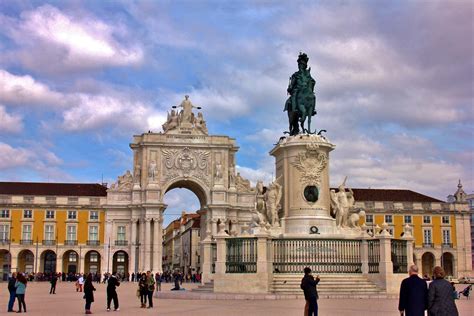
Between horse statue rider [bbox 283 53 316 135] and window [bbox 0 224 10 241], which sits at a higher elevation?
horse statue rider [bbox 283 53 316 135]

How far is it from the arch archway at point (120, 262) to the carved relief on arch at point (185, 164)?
40.3 feet

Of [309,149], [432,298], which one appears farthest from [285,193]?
[432,298]

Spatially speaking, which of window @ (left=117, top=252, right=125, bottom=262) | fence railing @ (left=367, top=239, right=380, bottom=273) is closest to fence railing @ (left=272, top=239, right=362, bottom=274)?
fence railing @ (left=367, top=239, right=380, bottom=273)

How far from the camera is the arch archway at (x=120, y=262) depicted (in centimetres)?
8581

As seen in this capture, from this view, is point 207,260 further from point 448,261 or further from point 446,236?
point 448,261

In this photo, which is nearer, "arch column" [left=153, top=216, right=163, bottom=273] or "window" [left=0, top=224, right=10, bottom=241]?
"arch column" [left=153, top=216, right=163, bottom=273]

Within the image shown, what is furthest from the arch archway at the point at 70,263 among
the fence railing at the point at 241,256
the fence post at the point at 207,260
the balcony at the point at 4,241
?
the fence railing at the point at 241,256

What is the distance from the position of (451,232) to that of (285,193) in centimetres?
6535

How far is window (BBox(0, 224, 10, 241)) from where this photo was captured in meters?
80.6

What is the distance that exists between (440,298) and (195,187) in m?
75.8

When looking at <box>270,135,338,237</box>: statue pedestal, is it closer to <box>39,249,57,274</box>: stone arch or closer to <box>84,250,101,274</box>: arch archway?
<box>84,250,101,274</box>: arch archway

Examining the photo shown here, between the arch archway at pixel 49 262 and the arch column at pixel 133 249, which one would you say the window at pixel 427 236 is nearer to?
the arch column at pixel 133 249

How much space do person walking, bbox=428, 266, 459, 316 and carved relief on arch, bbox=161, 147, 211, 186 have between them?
7335cm

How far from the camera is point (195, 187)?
8469cm
